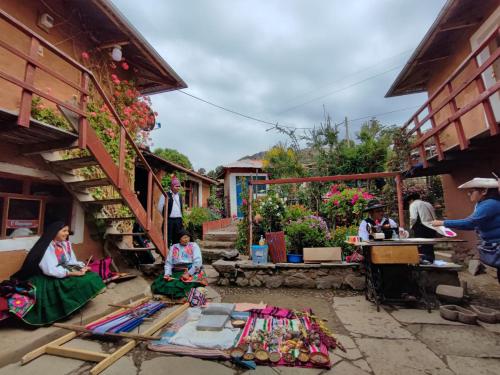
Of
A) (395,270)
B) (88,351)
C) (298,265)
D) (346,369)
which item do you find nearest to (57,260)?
(88,351)

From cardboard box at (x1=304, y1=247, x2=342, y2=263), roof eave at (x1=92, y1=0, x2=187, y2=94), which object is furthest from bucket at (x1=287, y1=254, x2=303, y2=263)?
roof eave at (x1=92, y1=0, x2=187, y2=94)

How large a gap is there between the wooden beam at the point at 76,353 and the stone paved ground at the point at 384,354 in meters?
0.06

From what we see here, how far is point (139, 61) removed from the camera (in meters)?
6.98

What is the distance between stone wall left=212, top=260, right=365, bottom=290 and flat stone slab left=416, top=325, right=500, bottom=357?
1.79 meters

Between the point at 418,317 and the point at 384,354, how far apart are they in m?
1.36

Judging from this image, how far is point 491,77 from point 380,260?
5586 millimetres

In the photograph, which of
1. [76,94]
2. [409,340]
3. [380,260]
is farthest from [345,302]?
[76,94]

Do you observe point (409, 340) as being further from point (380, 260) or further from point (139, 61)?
point (139, 61)

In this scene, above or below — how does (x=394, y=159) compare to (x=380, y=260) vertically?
above

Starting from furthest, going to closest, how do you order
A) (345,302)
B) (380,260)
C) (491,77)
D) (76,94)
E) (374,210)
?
(491,77) → (76,94) → (374,210) → (345,302) → (380,260)

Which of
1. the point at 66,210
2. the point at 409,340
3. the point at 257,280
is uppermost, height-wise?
the point at 66,210

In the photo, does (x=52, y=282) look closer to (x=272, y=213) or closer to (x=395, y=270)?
(x=272, y=213)

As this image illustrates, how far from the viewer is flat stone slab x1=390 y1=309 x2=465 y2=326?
3536 mm

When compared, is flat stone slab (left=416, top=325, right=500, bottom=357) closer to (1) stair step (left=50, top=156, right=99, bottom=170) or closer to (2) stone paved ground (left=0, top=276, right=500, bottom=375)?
(2) stone paved ground (left=0, top=276, right=500, bottom=375)
